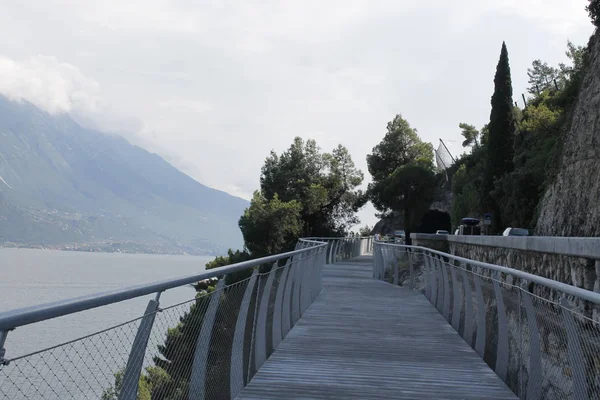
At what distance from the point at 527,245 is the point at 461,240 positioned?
10941 mm

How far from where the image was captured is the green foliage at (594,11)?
22250 mm

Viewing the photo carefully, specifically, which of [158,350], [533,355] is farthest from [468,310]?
[158,350]

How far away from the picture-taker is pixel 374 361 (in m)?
7.91

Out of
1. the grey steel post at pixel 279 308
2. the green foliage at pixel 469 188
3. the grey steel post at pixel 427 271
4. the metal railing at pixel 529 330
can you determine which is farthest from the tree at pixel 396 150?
the grey steel post at pixel 279 308

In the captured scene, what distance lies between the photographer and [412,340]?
9.48 metres

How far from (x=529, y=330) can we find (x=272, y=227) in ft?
193

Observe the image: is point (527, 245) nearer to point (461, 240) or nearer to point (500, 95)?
point (461, 240)

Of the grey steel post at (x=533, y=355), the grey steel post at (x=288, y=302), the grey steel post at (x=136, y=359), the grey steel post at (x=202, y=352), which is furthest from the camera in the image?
the grey steel post at (x=288, y=302)

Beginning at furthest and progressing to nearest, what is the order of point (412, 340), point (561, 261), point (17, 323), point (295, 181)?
point (295, 181), point (561, 261), point (412, 340), point (17, 323)

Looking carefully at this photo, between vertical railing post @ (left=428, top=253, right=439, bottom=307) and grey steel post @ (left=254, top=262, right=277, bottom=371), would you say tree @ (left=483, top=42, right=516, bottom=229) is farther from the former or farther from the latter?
grey steel post @ (left=254, top=262, right=277, bottom=371)

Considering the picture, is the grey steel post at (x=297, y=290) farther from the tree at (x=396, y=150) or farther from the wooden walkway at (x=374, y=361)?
the tree at (x=396, y=150)

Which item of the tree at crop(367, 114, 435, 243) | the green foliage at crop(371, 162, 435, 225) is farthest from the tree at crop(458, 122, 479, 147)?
the green foliage at crop(371, 162, 435, 225)

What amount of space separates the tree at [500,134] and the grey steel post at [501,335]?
31.0 m

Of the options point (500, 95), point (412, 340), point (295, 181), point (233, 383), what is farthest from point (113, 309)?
point (295, 181)
